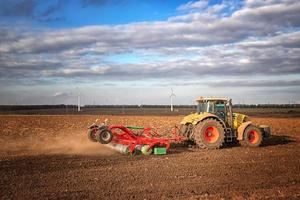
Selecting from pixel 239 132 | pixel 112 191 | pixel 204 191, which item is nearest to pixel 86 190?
pixel 112 191

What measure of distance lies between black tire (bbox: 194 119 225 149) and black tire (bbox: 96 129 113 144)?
416 centimetres

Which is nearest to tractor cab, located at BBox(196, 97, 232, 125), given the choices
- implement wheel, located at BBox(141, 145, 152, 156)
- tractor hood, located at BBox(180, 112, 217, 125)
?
tractor hood, located at BBox(180, 112, 217, 125)

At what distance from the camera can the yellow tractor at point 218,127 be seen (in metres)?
17.6

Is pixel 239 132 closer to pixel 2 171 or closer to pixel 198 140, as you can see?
pixel 198 140

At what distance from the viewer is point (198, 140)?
1758 centimetres

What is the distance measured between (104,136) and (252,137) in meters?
7.29

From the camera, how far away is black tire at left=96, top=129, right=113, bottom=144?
15.4m

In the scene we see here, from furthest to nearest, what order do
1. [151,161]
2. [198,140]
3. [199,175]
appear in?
[198,140] < [151,161] < [199,175]

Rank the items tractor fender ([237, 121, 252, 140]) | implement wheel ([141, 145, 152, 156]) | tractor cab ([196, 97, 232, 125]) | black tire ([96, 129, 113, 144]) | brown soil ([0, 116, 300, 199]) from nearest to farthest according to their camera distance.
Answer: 1. brown soil ([0, 116, 300, 199])
2. black tire ([96, 129, 113, 144])
3. implement wheel ([141, 145, 152, 156])
4. tractor fender ([237, 121, 252, 140])
5. tractor cab ([196, 97, 232, 125])

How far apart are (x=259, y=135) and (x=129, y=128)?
6.30m

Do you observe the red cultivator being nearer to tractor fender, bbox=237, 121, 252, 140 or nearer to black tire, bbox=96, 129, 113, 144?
black tire, bbox=96, 129, 113, 144

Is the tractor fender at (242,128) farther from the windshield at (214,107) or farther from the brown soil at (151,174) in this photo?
the windshield at (214,107)

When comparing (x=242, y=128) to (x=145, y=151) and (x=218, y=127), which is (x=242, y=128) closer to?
(x=218, y=127)

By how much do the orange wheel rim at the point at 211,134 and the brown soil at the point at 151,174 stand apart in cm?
71
